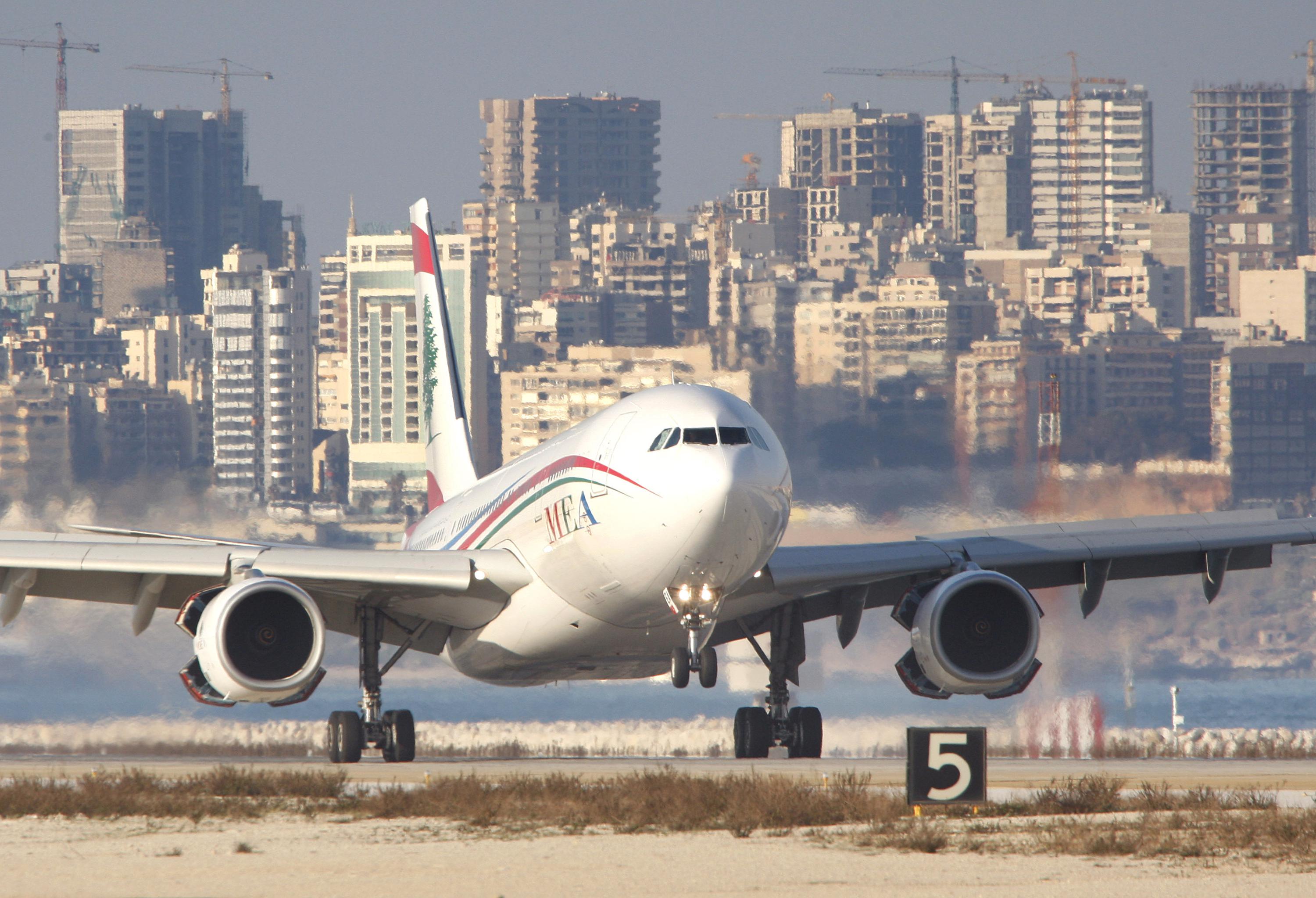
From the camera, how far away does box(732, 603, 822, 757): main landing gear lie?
30203mm

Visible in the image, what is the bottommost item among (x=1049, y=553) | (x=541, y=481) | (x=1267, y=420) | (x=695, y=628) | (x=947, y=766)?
(x=947, y=766)

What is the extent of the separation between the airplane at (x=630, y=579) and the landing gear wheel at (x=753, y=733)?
0.03 m

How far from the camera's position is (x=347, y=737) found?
30.2 metres

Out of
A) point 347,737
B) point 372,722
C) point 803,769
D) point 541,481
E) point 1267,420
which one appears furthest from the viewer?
point 1267,420

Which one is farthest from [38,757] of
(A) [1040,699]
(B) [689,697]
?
(A) [1040,699]

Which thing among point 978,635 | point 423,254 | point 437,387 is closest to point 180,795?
point 978,635

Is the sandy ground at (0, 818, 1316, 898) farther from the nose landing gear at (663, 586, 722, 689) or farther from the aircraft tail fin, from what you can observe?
the aircraft tail fin

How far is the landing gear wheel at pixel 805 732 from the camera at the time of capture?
3036cm

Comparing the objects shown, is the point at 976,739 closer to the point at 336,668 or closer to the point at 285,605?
the point at 285,605

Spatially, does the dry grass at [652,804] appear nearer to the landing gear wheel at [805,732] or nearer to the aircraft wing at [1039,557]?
the aircraft wing at [1039,557]

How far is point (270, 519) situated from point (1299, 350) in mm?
135556

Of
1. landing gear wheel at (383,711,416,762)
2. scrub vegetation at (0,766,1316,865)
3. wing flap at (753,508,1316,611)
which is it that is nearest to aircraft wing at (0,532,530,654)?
landing gear wheel at (383,711,416,762)

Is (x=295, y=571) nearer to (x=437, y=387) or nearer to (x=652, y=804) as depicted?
(x=652, y=804)

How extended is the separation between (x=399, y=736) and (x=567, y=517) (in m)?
5.16
